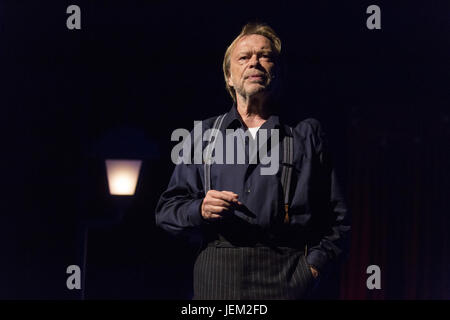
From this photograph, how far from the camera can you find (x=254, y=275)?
1.89 m

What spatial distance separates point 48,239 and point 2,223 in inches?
12.6

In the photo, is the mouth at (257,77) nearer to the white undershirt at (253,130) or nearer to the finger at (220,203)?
the white undershirt at (253,130)

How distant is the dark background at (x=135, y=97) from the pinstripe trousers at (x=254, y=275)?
128 cm

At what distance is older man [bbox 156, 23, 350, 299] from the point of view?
6.19ft

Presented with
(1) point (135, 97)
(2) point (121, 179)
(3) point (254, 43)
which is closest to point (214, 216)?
(3) point (254, 43)

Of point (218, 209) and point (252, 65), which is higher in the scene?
point (252, 65)

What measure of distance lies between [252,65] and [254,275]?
0.84 metres

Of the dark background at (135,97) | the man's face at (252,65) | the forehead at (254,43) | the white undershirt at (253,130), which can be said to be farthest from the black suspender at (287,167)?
the dark background at (135,97)

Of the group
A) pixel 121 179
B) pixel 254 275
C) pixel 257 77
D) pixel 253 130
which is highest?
pixel 257 77

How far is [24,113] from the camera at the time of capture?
3459 mm

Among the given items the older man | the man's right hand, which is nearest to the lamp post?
the older man

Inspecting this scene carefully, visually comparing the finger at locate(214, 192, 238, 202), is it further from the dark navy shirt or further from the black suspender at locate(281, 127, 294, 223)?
the black suspender at locate(281, 127, 294, 223)

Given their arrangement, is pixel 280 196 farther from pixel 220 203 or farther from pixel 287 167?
pixel 220 203

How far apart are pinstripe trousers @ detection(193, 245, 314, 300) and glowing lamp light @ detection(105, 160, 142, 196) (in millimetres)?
835
